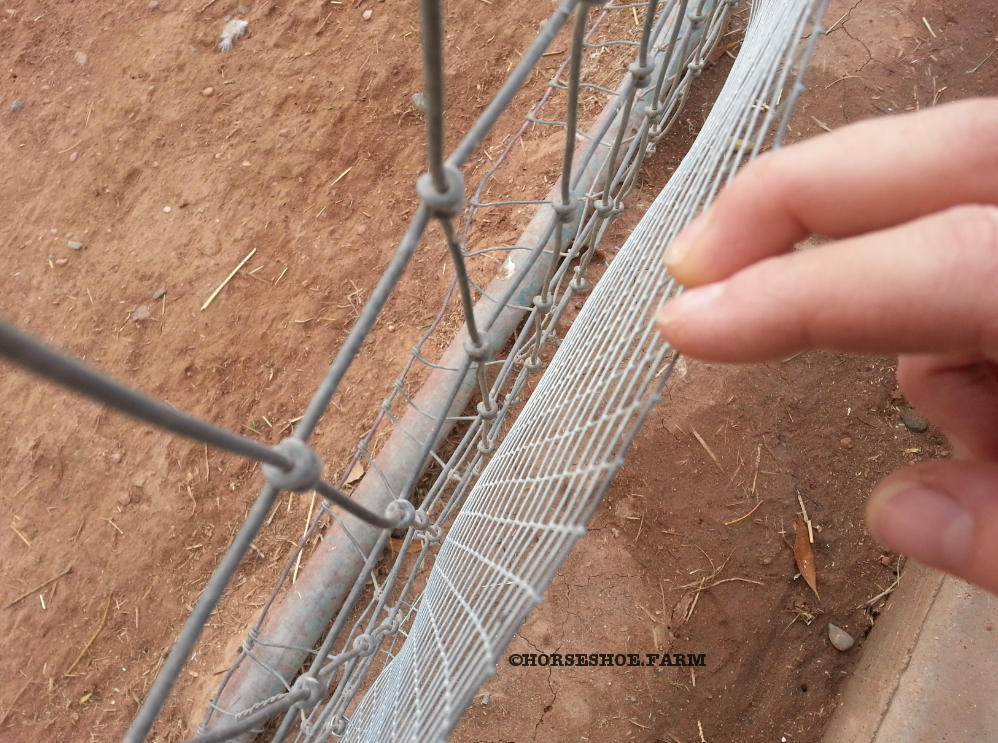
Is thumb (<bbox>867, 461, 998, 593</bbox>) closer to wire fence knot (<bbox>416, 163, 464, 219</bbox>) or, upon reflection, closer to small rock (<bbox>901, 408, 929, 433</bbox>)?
wire fence knot (<bbox>416, 163, 464, 219</bbox>)

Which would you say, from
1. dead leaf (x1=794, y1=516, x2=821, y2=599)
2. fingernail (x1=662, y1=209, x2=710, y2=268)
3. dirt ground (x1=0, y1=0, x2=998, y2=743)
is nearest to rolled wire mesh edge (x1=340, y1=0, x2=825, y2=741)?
fingernail (x1=662, y1=209, x2=710, y2=268)

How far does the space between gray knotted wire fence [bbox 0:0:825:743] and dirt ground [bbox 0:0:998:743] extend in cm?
22

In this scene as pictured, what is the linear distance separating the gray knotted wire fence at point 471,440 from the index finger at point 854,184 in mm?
139

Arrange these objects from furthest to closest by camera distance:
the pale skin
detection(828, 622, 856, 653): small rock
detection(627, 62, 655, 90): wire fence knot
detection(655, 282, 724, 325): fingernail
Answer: detection(828, 622, 856, 653): small rock
detection(627, 62, 655, 90): wire fence knot
detection(655, 282, 724, 325): fingernail
the pale skin

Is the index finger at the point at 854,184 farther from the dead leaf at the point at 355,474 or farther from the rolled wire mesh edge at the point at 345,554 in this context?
the dead leaf at the point at 355,474

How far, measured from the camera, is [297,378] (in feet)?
7.73

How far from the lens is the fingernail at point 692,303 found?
0.70 m

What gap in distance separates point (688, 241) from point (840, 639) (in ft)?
4.89

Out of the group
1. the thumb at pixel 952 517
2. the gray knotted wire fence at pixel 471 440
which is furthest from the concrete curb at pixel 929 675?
the thumb at pixel 952 517

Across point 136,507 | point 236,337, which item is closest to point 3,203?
point 236,337

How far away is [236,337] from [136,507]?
26.1 inches

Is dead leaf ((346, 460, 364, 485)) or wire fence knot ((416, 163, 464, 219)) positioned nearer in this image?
wire fence knot ((416, 163, 464, 219))

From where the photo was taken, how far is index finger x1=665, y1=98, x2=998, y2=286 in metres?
0.69

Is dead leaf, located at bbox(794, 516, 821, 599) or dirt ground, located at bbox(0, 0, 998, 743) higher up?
dirt ground, located at bbox(0, 0, 998, 743)
